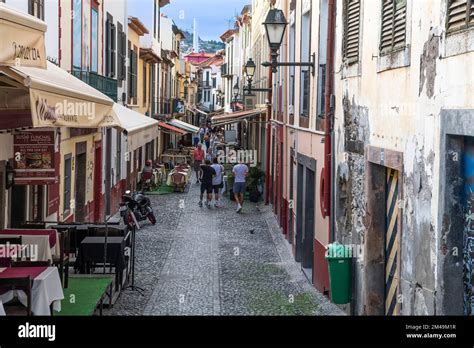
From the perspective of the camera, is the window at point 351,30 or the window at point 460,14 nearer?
the window at point 460,14

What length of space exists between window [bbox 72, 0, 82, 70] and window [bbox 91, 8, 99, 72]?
6.16ft

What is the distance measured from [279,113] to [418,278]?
15.2 m

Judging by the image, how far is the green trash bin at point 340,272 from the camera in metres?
10.4

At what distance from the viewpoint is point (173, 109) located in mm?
46750

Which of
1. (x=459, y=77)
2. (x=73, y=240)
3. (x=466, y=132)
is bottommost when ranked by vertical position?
(x=73, y=240)

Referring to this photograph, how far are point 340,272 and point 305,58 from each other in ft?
22.5

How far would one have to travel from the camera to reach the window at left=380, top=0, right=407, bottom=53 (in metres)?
8.14

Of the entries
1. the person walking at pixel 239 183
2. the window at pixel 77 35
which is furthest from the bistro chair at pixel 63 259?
the person walking at pixel 239 183

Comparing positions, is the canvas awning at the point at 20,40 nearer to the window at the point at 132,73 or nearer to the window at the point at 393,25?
the window at the point at 393,25

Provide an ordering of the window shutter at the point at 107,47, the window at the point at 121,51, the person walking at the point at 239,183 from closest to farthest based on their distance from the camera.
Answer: the window shutter at the point at 107,47 → the window at the point at 121,51 → the person walking at the point at 239,183

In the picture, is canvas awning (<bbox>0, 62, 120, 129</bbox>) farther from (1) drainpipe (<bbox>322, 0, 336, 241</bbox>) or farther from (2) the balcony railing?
(2) the balcony railing

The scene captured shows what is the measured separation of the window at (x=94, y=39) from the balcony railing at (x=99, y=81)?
386mm
